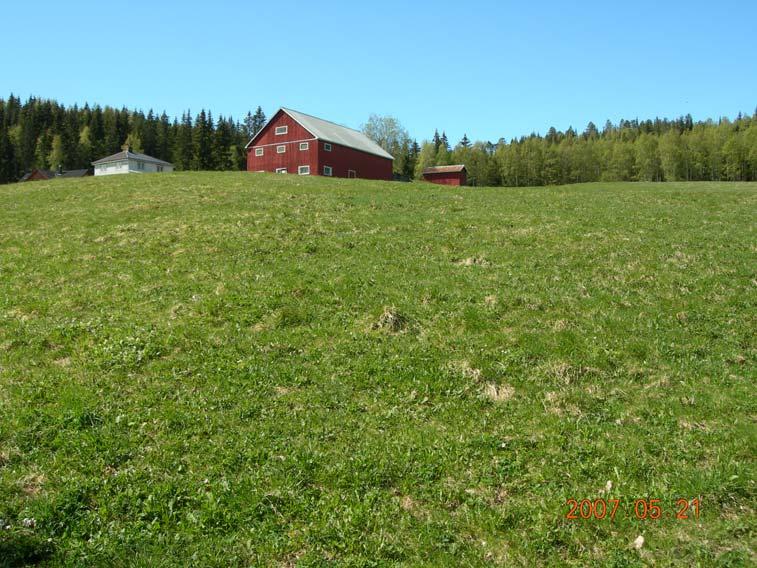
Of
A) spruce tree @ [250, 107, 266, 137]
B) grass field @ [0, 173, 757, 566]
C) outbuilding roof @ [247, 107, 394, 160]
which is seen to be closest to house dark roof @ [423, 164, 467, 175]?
outbuilding roof @ [247, 107, 394, 160]

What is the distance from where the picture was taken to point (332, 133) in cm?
6303

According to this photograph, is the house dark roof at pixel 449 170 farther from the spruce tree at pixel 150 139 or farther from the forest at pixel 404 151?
the spruce tree at pixel 150 139

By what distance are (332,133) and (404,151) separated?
7345 cm

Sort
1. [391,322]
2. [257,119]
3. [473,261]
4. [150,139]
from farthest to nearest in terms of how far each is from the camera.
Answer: [257,119]
[150,139]
[473,261]
[391,322]

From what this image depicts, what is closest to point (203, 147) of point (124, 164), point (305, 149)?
point (124, 164)

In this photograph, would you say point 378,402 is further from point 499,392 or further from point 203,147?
point 203,147

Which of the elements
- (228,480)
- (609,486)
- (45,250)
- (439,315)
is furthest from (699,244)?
(45,250)

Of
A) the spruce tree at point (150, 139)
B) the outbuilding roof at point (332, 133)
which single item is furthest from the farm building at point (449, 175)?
→ the spruce tree at point (150, 139)

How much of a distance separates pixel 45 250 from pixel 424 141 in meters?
165

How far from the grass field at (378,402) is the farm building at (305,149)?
4283 cm

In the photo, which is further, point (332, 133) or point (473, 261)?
point (332, 133)

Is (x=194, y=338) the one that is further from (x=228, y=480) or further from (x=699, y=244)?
(x=699, y=244)

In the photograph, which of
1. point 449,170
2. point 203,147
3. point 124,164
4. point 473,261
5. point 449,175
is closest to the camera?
point 473,261

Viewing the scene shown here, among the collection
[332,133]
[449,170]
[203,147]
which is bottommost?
[449,170]
